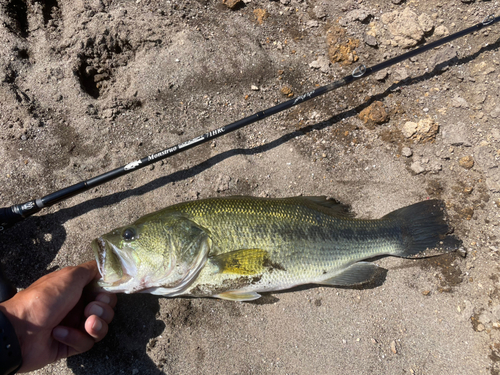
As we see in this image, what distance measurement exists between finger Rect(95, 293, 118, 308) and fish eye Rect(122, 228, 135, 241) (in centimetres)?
76

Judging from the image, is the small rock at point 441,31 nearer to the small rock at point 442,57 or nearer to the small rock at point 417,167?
the small rock at point 442,57

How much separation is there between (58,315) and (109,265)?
2.13 feet

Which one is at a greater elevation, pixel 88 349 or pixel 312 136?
pixel 312 136

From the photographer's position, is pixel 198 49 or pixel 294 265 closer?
pixel 294 265

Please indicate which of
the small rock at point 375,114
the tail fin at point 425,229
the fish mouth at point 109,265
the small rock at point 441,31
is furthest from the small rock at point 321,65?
the fish mouth at point 109,265

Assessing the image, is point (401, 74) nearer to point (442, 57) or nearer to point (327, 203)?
point (442, 57)

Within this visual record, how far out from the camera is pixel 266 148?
3127 millimetres

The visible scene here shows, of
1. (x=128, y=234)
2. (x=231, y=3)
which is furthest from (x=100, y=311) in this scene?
(x=231, y=3)

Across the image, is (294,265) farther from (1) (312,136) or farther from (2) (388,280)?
(1) (312,136)

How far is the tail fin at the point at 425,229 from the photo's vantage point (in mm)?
2797

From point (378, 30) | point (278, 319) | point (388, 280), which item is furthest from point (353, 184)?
point (378, 30)

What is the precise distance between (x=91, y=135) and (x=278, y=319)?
9.26 feet

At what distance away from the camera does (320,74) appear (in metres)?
3.26

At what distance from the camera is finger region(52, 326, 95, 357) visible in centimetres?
227
